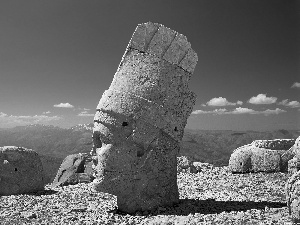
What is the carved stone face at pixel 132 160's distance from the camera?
310 inches

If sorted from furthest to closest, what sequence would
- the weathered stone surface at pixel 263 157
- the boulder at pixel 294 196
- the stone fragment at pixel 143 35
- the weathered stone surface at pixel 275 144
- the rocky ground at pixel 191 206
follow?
the weathered stone surface at pixel 275 144 → the weathered stone surface at pixel 263 157 → the stone fragment at pixel 143 35 → the rocky ground at pixel 191 206 → the boulder at pixel 294 196

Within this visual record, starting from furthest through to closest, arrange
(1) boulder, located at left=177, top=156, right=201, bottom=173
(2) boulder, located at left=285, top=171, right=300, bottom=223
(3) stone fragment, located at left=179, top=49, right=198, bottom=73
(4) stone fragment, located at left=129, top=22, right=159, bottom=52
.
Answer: (1) boulder, located at left=177, top=156, right=201, bottom=173 → (3) stone fragment, located at left=179, top=49, right=198, bottom=73 → (4) stone fragment, located at left=129, top=22, right=159, bottom=52 → (2) boulder, located at left=285, top=171, right=300, bottom=223

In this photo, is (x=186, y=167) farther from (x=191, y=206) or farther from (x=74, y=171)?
(x=191, y=206)

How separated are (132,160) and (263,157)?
787cm

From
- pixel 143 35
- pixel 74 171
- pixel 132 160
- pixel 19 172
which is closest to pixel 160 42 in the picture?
pixel 143 35

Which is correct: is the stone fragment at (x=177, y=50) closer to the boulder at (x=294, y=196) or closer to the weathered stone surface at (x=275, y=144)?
the boulder at (x=294, y=196)

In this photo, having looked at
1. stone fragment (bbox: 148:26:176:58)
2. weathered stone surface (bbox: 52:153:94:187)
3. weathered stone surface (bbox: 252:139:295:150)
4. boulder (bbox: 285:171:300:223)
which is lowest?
weathered stone surface (bbox: 52:153:94:187)

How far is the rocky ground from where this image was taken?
692 centimetres

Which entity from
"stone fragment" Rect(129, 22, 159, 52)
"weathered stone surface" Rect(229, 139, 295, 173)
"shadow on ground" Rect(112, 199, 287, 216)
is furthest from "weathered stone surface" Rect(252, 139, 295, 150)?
"stone fragment" Rect(129, 22, 159, 52)

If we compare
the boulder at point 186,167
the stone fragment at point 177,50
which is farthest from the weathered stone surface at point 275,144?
the stone fragment at point 177,50

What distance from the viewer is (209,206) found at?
27.5ft

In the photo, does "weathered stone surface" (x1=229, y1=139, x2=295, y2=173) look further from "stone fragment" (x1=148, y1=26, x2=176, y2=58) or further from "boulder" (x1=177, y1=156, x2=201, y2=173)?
"stone fragment" (x1=148, y1=26, x2=176, y2=58)

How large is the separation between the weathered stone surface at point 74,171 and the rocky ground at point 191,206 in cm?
275

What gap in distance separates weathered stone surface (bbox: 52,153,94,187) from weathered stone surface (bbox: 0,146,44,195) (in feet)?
8.87
